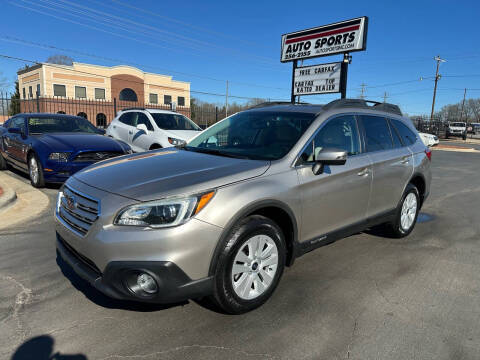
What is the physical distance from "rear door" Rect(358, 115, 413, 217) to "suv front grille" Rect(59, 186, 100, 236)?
298 cm

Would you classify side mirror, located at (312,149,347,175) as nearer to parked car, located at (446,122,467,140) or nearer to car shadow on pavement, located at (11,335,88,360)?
car shadow on pavement, located at (11,335,88,360)

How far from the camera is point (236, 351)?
2414mm

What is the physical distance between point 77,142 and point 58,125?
4.58 ft

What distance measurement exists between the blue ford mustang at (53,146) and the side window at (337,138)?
4.83 m

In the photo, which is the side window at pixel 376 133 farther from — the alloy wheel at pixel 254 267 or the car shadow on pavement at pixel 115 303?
the car shadow on pavement at pixel 115 303

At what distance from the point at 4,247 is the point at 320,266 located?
12.1 feet

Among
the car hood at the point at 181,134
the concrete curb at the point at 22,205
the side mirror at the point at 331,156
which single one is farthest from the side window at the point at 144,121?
the side mirror at the point at 331,156

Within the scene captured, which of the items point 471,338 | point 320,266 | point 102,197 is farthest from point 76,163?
point 471,338

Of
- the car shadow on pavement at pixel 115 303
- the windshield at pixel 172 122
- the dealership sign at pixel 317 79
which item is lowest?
the car shadow on pavement at pixel 115 303

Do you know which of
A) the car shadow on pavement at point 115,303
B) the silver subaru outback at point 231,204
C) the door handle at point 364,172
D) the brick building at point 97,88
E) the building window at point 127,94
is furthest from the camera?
the building window at point 127,94

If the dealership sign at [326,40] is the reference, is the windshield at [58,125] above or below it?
below

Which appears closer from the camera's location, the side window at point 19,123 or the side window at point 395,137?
the side window at point 395,137

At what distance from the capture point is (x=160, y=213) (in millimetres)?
2389

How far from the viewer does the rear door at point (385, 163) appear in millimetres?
4051
